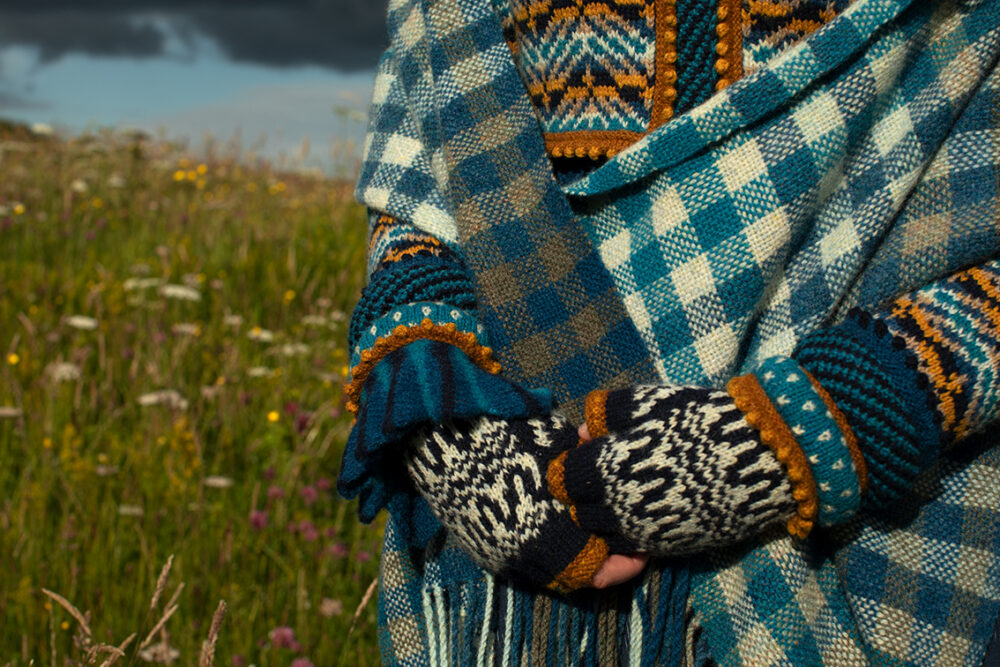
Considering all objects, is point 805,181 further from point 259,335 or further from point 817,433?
point 259,335

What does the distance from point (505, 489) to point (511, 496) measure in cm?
1

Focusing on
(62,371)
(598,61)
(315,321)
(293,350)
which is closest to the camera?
(598,61)

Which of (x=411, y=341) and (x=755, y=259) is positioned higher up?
(x=755, y=259)

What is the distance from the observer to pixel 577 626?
1146 mm

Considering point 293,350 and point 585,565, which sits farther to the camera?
point 293,350

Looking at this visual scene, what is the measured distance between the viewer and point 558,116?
1.21m

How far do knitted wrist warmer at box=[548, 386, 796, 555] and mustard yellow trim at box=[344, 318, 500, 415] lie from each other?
7.9 inches

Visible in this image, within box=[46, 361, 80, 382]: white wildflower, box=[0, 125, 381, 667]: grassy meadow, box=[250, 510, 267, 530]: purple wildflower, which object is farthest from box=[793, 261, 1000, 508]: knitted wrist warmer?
box=[46, 361, 80, 382]: white wildflower

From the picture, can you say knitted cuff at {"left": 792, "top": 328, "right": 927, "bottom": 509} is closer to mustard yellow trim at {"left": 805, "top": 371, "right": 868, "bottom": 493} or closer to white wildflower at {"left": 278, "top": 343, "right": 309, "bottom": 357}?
mustard yellow trim at {"left": 805, "top": 371, "right": 868, "bottom": 493}

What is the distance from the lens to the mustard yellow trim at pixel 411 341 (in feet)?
3.48

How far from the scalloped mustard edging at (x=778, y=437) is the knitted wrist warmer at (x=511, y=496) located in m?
0.24

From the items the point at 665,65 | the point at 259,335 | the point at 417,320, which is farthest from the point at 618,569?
the point at 259,335

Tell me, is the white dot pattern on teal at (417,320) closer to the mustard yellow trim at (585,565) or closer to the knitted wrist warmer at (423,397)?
the knitted wrist warmer at (423,397)

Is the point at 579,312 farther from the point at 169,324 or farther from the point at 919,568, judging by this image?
the point at 169,324
